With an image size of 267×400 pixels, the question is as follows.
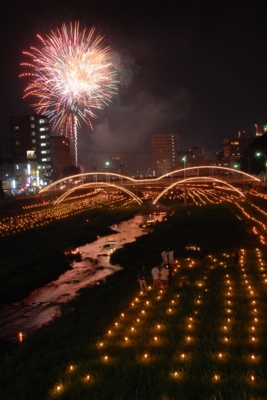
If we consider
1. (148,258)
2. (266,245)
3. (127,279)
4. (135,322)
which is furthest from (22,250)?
(135,322)

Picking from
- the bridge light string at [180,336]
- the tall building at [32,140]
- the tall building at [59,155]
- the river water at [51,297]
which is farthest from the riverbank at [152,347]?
the tall building at [59,155]

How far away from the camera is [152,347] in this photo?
1203 centimetres

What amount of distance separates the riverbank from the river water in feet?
3.92

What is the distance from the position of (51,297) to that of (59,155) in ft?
448

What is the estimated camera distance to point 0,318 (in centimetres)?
1922

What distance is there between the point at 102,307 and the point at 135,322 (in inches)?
158

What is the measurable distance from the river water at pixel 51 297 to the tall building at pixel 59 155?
107 metres

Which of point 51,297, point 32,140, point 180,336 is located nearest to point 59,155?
point 32,140

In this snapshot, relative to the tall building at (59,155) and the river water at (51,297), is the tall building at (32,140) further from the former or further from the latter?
the river water at (51,297)

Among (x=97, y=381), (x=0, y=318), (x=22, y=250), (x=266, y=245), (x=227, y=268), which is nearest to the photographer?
(x=97, y=381)

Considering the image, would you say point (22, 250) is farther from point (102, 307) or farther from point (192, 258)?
point (102, 307)

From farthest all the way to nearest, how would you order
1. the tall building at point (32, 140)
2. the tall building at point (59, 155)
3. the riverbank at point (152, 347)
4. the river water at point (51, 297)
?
the tall building at point (59, 155)
the tall building at point (32, 140)
the river water at point (51, 297)
the riverbank at point (152, 347)

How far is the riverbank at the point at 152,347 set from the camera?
9922 millimetres

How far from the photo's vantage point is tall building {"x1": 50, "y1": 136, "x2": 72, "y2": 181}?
470ft
